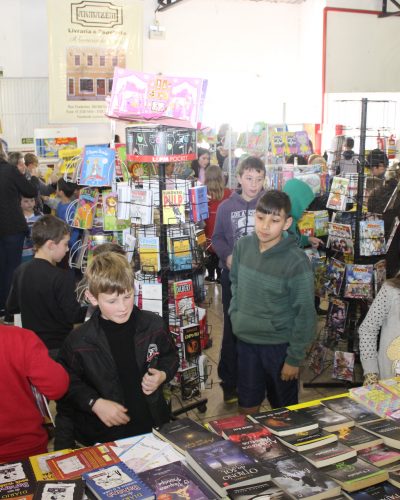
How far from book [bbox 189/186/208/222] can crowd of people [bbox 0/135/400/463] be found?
0.65 ft

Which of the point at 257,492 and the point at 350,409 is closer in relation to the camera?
the point at 257,492

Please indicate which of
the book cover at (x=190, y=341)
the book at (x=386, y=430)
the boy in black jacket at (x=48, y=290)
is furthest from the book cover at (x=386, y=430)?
the book cover at (x=190, y=341)

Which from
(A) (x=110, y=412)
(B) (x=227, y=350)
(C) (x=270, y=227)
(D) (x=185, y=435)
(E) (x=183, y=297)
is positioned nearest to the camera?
(D) (x=185, y=435)

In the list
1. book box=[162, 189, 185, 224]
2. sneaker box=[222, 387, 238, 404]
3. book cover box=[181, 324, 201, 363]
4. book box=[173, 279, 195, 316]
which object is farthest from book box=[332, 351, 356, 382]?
book box=[162, 189, 185, 224]

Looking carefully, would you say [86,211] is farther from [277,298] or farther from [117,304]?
[117,304]

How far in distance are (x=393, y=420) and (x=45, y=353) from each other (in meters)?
1.25

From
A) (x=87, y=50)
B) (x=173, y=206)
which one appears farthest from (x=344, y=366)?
(x=87, y=50)

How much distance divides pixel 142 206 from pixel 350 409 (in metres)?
1.85

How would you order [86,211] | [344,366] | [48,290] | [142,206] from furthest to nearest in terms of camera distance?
[86,211] < [344,366] < [142,206] < [48,290]

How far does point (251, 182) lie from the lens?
3.61 metres

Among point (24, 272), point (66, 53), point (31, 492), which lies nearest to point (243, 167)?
point (24, 272)

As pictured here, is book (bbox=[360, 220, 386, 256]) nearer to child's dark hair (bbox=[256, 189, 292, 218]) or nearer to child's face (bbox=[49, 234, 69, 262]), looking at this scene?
child's dark hair (bbox=[256, 189, 292, 218])

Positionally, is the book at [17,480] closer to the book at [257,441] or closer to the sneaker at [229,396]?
the book at [257,441]

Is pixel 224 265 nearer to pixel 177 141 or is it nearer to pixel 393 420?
pixel 177 141
